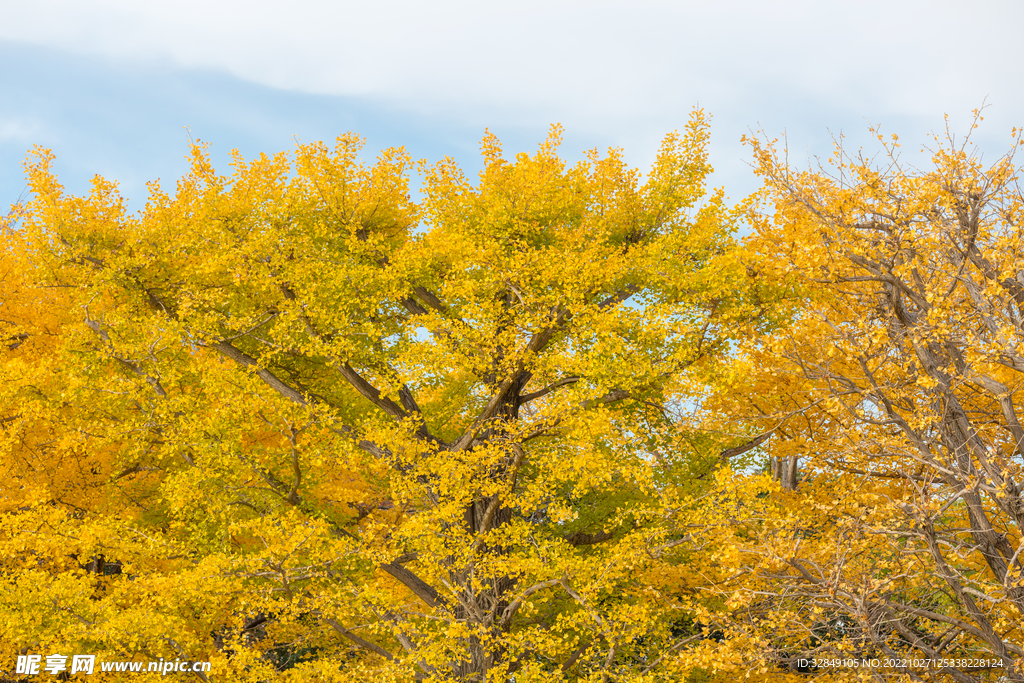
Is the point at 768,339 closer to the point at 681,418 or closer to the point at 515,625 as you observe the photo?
the point at 681,418

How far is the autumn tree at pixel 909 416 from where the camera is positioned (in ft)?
29.0

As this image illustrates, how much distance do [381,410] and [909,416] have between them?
10.6m

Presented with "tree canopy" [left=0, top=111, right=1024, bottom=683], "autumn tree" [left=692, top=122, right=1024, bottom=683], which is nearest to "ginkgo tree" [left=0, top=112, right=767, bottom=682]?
"tree canopy" [left=0, top=111, right=1024, bottom=683]

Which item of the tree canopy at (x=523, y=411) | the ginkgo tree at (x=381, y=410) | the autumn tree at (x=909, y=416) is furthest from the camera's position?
the ginkgo tree at (x=381, y=410)

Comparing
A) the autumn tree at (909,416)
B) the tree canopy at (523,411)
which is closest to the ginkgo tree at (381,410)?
the tree canopy at (523,411)

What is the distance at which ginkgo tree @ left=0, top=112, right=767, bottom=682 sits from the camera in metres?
13.1

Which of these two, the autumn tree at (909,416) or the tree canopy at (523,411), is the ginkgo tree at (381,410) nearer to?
the tree canopy at (523,411)

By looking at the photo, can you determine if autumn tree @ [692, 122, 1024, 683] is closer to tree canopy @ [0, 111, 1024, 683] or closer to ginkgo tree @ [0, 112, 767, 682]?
tree canopy @ [0, 111, 1024, 683]

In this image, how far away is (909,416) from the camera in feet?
35.2

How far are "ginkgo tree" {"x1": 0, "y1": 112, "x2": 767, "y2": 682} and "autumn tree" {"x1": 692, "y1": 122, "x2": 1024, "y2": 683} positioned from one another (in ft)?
7.34

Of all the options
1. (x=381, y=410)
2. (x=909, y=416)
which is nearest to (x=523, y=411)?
(x=381, y=410)

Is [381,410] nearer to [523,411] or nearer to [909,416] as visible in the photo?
[523,411]

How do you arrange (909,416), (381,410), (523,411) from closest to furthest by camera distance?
(909,416)
(381,410)
(523,411)

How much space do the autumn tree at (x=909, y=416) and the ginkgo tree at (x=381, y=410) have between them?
2.24 m
